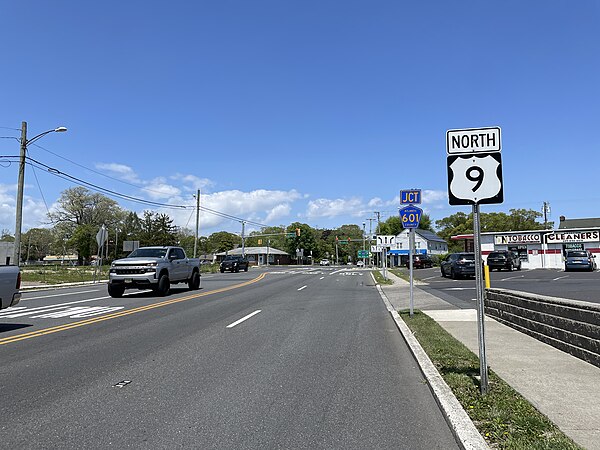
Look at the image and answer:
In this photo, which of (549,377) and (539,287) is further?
(539,287)

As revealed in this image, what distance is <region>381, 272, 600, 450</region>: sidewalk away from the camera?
4.41 m

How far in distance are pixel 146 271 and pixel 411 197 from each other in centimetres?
1049

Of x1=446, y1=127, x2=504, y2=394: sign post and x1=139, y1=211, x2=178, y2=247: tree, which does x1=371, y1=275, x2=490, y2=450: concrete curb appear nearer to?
x1=446, y1=127, x2=504, y2=394: sign post

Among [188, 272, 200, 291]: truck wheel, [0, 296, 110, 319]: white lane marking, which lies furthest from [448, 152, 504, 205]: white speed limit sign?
[188, 272, 200, 291]: truck wheel

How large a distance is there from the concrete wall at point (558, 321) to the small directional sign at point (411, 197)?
3.50m

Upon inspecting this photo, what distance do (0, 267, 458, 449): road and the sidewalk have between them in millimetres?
1112

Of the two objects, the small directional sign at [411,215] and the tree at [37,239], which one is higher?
the tree at [37,239]

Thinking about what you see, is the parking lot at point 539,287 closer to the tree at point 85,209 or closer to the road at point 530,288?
the road at point 530,288

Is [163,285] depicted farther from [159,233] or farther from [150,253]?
[159,233]

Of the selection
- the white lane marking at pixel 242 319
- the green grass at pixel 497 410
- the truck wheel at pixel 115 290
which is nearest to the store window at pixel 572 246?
the white lane marking at pixel 242 319

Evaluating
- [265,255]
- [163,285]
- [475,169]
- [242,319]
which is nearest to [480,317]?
[475,169]

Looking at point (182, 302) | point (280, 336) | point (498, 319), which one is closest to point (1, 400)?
point (280, 336)

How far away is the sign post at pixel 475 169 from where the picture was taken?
18.0 feet

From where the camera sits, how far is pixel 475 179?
18.2ft
